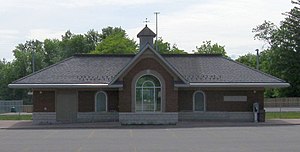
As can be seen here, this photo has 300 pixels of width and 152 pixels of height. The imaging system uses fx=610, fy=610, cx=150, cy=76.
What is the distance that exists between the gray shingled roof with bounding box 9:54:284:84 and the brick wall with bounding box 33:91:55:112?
3.10 feet

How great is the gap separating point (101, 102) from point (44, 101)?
3781 mm

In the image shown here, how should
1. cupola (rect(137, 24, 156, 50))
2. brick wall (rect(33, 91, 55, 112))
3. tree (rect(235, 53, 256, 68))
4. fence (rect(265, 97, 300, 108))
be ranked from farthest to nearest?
tree (rect(235, 53, 256, 68)), fence (rect(265, 97, 300, 108)), cupola (rect(137, 24, 156, 50)), brick wall (rect(33, 91, 55, 112))

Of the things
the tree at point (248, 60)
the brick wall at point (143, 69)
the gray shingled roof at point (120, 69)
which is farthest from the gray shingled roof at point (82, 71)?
the tree at point (248, 60)

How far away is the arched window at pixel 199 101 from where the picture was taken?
1615 inches

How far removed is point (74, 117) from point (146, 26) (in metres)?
8.99

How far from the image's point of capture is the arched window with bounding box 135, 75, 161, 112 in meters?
39.0

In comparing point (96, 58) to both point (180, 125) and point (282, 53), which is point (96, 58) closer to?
point (180, 125)

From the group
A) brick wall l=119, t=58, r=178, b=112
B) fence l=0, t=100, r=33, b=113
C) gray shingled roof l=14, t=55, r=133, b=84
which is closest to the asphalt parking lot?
brick wall l=119, t=58, r=178, b=112

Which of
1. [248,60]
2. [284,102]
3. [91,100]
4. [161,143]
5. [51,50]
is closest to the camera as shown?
[161,143]

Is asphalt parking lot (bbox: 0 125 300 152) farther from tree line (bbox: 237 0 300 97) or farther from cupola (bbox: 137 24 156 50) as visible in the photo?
tree line (bbox: 237 0 300 97)

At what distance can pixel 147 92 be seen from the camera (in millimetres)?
39094

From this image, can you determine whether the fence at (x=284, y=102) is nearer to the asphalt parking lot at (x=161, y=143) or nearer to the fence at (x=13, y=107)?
the fence at (x=13, y=107)

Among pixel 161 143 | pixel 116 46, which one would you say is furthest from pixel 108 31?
pixel 161 143

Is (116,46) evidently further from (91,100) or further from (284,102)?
(91,100)
